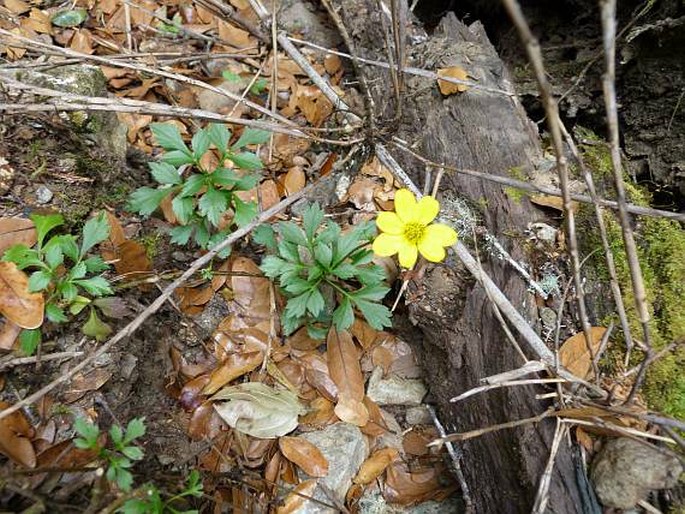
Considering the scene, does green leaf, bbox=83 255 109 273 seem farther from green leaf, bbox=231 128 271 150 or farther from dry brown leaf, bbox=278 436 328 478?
dry brown leaf, bbox=278 436 328 478

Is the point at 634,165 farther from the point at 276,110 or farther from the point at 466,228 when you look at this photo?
the point at 276,110

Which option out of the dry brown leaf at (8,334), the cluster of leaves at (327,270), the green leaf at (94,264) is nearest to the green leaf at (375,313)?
Answer: the cluster of leaves at (327,270)

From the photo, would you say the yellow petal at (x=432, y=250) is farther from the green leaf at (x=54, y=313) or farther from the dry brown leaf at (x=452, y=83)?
the green leaf at (x=54, y=313)

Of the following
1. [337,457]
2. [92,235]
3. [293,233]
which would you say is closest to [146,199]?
[92,235]

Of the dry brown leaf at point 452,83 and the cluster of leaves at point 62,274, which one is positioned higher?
the dry brown leaf at point 452,83

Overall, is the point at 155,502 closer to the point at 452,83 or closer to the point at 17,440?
the point at 17,440

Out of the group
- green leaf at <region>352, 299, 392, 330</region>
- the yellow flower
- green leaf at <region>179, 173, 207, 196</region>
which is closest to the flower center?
the yellow flower

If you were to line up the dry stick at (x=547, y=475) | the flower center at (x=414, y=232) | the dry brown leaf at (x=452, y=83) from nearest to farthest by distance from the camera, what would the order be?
the dry stick at (x=547, y=475) < the flower center at (x=414, y=232) < the dry brown leaf at (x=452, y=83)

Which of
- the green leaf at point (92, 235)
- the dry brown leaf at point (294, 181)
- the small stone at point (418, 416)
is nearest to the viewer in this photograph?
the green leaf at point (92, 235)

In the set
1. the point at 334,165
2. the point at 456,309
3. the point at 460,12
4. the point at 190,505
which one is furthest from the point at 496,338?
the point at 460,12
